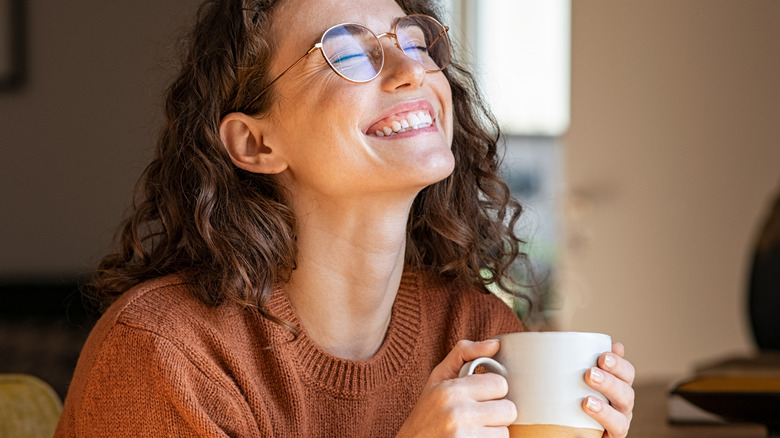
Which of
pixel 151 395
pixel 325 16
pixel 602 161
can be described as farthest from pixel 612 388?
pixel 602 161

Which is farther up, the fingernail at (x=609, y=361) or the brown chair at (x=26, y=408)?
the fingernail at (x=609, y=361)

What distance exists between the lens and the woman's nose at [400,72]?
1.11m

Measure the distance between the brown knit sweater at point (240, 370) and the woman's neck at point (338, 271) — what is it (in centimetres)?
4

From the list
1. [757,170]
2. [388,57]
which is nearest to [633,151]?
[757,170]

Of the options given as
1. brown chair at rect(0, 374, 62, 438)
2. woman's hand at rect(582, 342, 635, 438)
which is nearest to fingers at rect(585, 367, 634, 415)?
woman's hand at rect(582, 342, 635, 438)

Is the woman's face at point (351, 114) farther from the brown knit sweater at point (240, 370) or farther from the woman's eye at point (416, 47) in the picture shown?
the brown knit sweater at point (240, 370)

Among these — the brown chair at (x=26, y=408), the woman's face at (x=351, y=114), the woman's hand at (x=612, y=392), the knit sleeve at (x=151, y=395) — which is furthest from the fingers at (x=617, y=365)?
the brown chair at (x=26, y=408)

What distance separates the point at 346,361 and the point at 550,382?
0.42 meters

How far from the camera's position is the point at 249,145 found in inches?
48.9

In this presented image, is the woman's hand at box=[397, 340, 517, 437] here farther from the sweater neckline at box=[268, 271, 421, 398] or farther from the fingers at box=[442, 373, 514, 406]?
the sweater neckline at box=[268, 271, 421, 398]

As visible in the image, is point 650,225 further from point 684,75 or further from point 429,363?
point 429,363

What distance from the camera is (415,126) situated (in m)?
1.12

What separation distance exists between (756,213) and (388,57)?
106 inches

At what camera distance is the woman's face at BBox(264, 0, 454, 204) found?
1.10 meters
